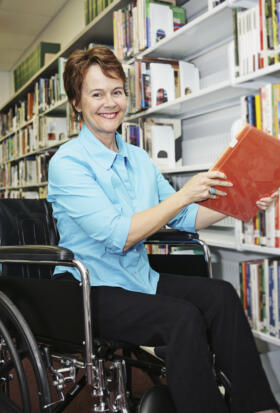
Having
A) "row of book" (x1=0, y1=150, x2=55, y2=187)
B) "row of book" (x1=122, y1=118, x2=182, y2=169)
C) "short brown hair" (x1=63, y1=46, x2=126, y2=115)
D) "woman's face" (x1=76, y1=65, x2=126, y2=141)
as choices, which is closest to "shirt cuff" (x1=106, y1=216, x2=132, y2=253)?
"woman's face" (x1=76, y1=65, x2=126, y2=141)

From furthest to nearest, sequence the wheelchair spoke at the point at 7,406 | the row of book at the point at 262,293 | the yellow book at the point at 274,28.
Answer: the row of book at the point at 262,293 → the yellow book at the point at 274,28 → the wheelchair spoke at the point at 7,406

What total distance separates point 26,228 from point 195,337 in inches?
27.5

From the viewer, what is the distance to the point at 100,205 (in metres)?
1.11

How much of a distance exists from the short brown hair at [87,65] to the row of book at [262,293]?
918mm

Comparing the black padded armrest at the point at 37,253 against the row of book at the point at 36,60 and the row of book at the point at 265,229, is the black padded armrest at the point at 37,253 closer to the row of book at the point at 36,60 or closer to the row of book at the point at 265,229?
the row of book at the point at 265,229

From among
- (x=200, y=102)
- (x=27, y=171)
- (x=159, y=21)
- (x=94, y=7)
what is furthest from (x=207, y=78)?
(x=27, y=171)

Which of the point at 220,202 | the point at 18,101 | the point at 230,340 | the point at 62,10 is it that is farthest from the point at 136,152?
the point at 18,101

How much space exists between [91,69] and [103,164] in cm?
29

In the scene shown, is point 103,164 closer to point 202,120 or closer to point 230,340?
point 230,340

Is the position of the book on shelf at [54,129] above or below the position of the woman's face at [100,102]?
above

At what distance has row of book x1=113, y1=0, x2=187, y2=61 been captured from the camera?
2217 mm

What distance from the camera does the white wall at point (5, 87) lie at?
252 inches

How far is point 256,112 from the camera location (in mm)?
1633

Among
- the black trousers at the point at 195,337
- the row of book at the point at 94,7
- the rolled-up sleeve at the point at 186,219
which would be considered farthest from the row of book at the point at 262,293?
the row of book at the point at 94,7
